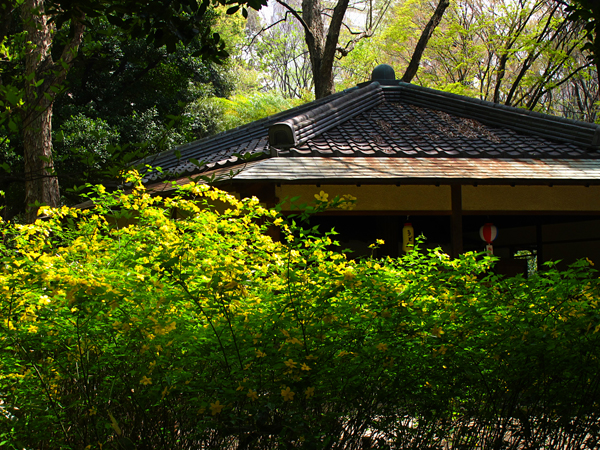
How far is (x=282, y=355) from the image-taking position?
2.42 metres

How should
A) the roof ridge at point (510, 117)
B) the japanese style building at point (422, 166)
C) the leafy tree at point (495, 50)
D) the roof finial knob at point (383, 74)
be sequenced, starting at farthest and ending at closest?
the leafy tree at point (495, 50)
the roof finial knob at point (383, 74)
the roof ridge at point (510, 117)
the japanese style building at point (422, 166)

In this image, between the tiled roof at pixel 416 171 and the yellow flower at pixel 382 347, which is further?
the tiled roof at pixel 416 171

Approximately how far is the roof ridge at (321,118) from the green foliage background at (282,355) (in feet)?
16.2

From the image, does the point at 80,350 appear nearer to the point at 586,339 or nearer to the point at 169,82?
the point at 586,339

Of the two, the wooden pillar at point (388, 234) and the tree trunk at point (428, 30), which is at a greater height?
the tree trunk at point (428, 30)

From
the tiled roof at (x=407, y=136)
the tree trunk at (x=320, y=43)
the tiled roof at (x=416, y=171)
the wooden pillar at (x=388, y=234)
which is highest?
the tree trunk at (x=320, y=43)

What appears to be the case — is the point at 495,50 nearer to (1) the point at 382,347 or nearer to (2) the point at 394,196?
(2) the point at 394,196

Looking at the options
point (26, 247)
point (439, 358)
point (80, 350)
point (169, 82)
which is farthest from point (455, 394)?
point (169, 82)

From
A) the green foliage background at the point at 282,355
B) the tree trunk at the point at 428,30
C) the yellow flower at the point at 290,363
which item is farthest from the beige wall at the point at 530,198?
the yellow flower at the point at 290,363

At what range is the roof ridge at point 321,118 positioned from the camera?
765 cm

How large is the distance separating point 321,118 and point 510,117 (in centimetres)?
347

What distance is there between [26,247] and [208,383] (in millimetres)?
1874

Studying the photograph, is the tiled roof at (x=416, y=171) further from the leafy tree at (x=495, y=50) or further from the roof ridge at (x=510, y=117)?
the leafy tree at (x=495, y=50)

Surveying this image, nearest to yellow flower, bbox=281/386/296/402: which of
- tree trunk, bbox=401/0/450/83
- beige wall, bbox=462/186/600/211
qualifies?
beige wall, bbox=462/186/600/211
